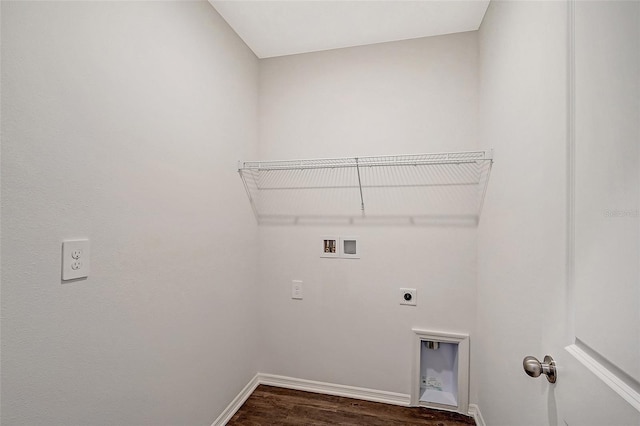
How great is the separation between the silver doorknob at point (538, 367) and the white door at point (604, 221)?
1.5 inches

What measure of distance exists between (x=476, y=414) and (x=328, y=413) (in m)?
0.93

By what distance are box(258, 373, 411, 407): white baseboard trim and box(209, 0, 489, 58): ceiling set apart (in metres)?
2.41

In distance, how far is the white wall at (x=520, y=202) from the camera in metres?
0.96

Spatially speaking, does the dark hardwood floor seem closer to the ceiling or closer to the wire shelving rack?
the wire shelving rack

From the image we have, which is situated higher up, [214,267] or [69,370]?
[214,267]

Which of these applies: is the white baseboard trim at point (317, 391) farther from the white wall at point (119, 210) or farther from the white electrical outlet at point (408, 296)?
the white electrical outlet at point (408, 296)

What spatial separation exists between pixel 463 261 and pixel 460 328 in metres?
0.44

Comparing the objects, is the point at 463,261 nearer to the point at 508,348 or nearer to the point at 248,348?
the point at 508,348

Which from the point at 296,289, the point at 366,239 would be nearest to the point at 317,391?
the point at 296,289

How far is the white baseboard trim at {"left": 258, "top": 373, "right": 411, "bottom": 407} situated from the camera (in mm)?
2104

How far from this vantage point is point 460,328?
2.02 metres

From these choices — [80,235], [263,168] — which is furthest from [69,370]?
[263,168]

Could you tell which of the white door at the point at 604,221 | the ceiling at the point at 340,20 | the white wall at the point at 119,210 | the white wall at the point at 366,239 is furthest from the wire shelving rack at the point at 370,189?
the white door at the point at 604,221

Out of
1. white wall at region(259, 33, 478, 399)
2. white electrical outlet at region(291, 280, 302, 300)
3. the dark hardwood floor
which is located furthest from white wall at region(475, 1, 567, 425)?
white electrical outlet at region(291, 280, 302, 300)
